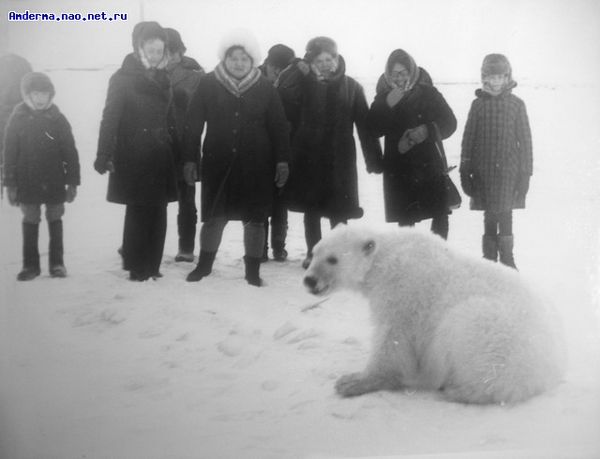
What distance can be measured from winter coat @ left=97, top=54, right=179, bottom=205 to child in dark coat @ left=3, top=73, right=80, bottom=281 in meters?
0.19

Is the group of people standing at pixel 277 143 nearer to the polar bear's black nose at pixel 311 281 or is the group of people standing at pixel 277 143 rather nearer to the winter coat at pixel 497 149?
the winter coat at pixel 497 149

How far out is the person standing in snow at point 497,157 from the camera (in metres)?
3.11

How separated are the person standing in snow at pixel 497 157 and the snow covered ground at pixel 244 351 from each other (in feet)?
0.20

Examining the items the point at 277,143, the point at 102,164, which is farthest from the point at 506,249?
the point at 102,164

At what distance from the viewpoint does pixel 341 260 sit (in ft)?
8.61

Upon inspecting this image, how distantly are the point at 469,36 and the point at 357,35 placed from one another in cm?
51

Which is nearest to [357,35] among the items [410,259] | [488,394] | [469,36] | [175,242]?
[469,36]

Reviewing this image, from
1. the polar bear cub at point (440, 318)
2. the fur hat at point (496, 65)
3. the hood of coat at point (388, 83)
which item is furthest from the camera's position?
the hood of coat at point (388, 83)

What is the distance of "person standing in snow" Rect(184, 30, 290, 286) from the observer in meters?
3.33

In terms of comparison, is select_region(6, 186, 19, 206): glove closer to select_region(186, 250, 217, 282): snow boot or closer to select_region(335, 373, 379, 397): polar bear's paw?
select_region(186, 250, 217, 282): snow boot

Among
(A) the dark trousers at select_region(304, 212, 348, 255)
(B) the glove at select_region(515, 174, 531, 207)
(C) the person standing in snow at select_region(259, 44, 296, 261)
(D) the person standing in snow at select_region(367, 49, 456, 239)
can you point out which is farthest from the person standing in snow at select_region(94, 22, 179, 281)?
(B) the glove at select_region(515, 174, 531, 207)

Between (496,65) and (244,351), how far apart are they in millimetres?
1715

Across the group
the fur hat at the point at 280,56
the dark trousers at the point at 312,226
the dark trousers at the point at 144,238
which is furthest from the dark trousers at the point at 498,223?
the dark trousers at the point at 144,238

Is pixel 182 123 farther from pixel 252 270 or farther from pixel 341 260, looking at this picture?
pixel 341 260
